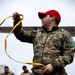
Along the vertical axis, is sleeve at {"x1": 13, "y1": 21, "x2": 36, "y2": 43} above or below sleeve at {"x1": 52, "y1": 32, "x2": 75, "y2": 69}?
above

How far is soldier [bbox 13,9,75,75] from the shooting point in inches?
62.1

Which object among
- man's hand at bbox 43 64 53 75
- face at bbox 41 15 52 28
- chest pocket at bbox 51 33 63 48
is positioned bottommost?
man's hand at bbox 43 64 53 75

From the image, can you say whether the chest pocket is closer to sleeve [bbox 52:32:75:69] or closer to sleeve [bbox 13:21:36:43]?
sleeve [bbox 52:32:75:69]

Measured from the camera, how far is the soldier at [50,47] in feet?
5.17

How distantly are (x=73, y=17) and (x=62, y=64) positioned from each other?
3.10 metres

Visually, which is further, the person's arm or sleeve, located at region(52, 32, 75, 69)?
the person's arm

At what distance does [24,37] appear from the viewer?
174cm

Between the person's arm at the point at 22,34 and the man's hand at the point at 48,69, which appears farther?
the person's arm at the point at 22,34

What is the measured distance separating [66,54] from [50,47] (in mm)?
110

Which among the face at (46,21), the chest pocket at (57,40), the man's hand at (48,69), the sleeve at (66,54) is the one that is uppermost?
the face at (46,21)

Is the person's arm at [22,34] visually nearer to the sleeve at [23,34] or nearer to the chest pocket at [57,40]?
the sleeve at [23,34]

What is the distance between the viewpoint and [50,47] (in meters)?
1.63

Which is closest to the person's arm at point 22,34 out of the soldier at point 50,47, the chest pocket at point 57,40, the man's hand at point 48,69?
the soldier at point 50,47

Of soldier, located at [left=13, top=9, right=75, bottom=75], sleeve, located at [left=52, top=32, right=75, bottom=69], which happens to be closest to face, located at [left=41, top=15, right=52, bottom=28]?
soldier, located at [left=13, top=9, right=75, bottom=75]
